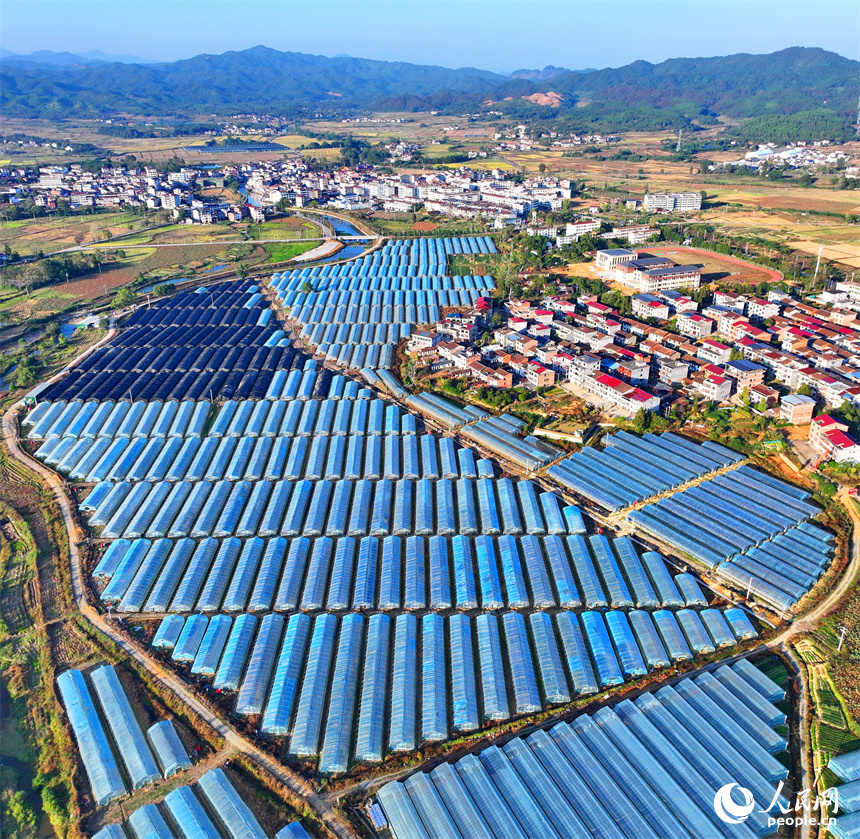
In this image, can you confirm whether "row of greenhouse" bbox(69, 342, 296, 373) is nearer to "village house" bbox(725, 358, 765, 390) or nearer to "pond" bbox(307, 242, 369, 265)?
"pond" bbox(307, 242, 369, 265)

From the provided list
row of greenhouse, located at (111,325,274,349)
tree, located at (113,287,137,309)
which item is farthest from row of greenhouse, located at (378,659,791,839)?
tree, located at (113,287,137,309)

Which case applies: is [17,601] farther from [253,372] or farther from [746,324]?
[746,324]

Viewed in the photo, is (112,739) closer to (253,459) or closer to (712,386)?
(253,459)

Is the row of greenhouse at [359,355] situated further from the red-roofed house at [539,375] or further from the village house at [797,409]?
the village house at [797,409]

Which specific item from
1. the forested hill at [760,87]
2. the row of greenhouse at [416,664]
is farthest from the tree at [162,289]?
the forested hill at [760,87]

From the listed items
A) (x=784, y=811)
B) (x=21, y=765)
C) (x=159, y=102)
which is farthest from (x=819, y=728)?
(x=159, y=102)

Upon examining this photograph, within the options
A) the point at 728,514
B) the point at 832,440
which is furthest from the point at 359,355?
the point at 832,440
